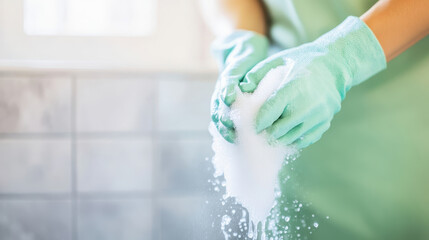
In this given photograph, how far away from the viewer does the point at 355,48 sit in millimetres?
528

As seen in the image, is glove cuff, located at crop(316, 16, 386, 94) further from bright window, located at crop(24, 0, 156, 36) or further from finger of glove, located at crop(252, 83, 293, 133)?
bright window, located at crop(24, 0, 156, 36)

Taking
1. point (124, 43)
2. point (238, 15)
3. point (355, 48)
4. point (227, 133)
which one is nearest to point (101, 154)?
point (124, 43)

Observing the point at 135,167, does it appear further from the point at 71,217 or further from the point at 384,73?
the point at 384,73

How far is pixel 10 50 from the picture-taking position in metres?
1.45

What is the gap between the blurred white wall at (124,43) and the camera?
1.45m

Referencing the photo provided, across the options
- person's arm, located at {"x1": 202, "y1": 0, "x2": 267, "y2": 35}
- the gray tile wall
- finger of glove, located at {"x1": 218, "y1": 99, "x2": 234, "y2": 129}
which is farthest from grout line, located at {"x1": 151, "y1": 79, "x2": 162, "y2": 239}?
finger of glove, located at {"x1": 218, "y1": 99, "x2": 234, "y2": 129}

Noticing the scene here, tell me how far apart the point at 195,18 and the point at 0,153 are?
750 millimetres

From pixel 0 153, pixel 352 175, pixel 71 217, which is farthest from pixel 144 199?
pixel 352 175

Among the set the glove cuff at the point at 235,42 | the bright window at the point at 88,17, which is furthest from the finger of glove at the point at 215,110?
the bright window at the point at 88,17

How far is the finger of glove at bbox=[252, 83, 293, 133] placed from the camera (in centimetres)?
49

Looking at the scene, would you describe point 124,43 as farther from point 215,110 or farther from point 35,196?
point 215,110

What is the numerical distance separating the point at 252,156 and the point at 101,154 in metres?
0.81

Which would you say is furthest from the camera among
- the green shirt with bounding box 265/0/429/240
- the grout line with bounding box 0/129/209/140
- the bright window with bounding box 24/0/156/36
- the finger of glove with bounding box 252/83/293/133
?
the bright window with bounding box 24/0/156/36

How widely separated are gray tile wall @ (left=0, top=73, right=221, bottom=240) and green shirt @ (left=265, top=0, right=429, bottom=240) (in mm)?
578
